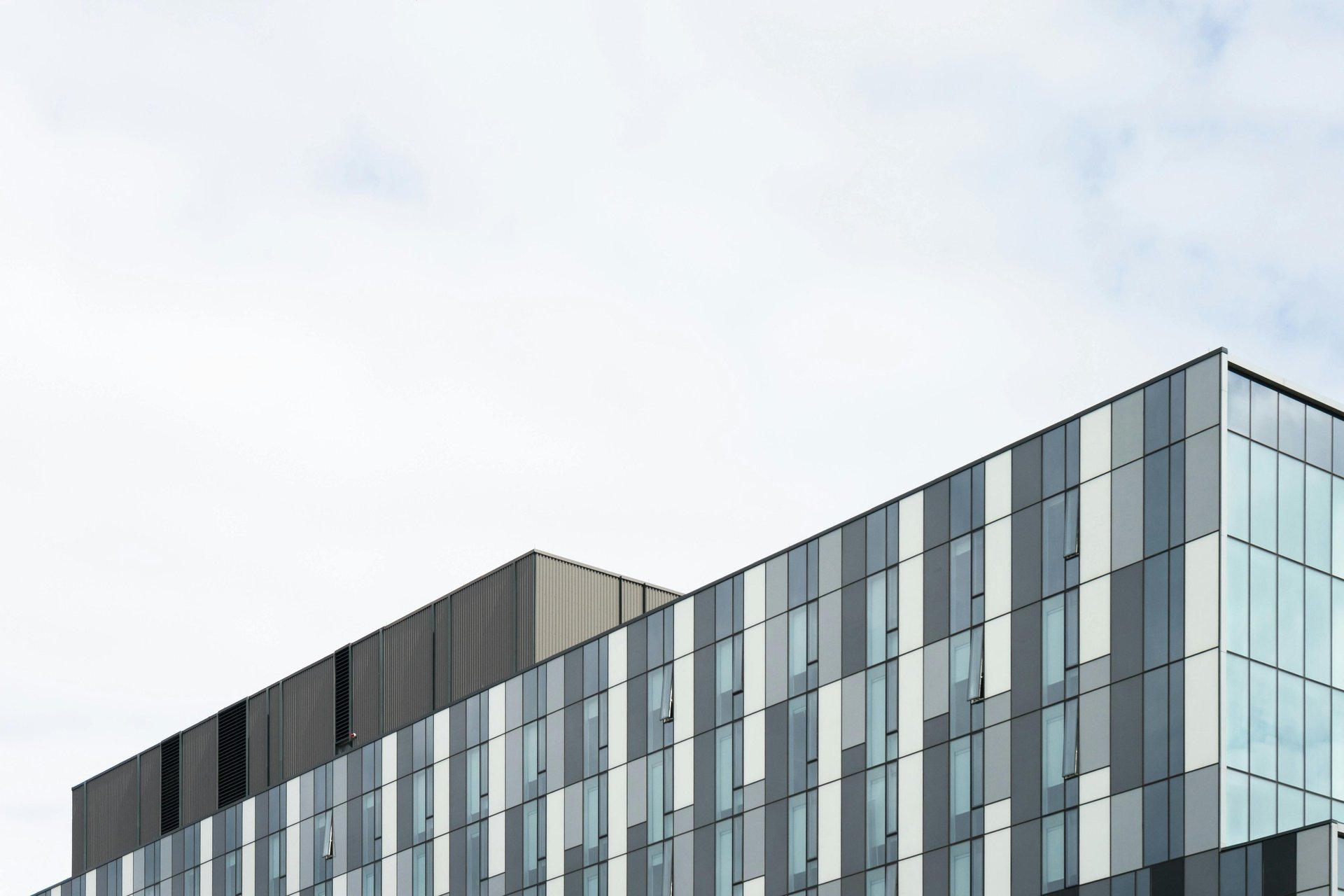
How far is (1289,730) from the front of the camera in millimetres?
51719

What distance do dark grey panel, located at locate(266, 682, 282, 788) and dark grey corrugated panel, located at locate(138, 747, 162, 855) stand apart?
10.2 metres

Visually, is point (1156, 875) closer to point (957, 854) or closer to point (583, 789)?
point (957, 854)

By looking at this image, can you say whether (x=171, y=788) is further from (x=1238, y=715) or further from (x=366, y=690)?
(x=1238, y=715)

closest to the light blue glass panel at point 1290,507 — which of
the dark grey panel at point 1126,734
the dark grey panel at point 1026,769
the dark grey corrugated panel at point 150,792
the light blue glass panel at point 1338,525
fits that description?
the light blue glass panel at point 1338,525

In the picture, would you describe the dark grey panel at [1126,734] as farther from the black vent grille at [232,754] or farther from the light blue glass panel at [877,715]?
the black vent grille at [232,754]

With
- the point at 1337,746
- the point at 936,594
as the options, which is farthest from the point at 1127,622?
the point at 936,594

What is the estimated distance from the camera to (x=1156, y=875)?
51.1 meters

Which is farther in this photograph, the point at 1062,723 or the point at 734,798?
the point at 734,798

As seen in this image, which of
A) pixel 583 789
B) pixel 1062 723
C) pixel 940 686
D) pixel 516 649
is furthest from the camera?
pixel 516 649

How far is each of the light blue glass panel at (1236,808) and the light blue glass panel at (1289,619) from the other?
3.37 metres

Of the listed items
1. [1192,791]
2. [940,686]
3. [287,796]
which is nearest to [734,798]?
[940,686]

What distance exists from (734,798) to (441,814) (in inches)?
666

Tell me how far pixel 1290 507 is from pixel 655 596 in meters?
32.1

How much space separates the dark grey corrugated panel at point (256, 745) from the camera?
9031cm
